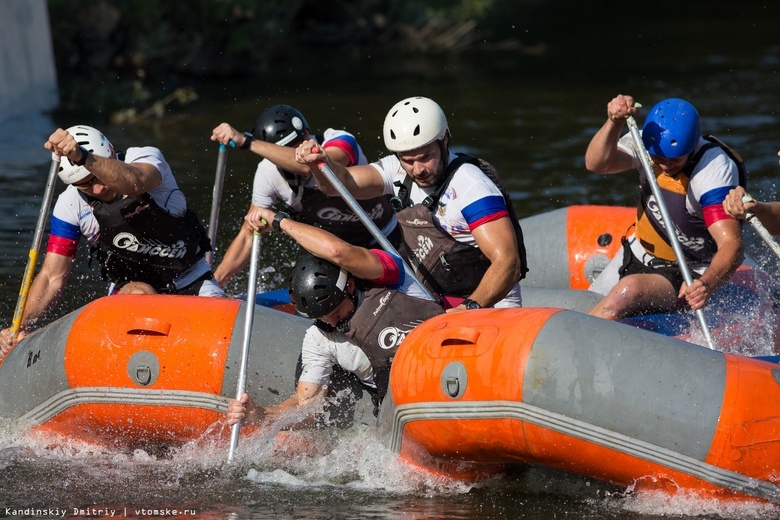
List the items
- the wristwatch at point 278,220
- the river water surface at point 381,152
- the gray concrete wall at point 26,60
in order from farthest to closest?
the gray concrete wall at point 26,60 → the wristwatch at point 278,220 → the river water surface at point 381,152

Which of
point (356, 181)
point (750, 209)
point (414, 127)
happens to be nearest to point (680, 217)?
point (750, 209)

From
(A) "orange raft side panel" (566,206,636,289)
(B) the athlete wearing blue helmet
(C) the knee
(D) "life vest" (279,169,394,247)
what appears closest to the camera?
(B) the athlete wearing blue helmet

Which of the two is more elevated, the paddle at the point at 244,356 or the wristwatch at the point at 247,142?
the wristwatch at the point at 247,142

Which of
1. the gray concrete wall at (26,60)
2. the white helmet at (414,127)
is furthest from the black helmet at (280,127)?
the gray concrete wall at (26,60)

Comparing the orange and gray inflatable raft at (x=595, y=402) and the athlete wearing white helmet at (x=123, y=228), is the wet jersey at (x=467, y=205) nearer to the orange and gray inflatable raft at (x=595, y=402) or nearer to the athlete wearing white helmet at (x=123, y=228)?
the orange and gray inflatable raft at (x=595, y=402)

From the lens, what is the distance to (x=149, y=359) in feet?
22.4

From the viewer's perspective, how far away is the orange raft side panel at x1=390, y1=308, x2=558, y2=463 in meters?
5.80

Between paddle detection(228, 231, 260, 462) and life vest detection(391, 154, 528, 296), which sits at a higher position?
life vest detection(391, 154, 528, 296)

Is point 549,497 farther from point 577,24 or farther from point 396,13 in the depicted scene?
point 577,24

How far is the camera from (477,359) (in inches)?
233

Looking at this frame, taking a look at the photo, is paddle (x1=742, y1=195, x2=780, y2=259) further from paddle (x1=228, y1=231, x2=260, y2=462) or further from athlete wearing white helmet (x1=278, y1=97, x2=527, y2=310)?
paddle (x1=228, y1=231, x2=260, y2=462)

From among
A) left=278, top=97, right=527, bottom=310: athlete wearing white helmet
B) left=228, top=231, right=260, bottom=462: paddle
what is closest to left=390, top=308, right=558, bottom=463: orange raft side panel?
left=278, top=97, right=527, bottom=310: athlete wearing white helmet

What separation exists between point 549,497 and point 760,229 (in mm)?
1938

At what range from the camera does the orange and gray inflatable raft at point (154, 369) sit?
22.3ft
